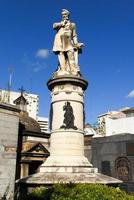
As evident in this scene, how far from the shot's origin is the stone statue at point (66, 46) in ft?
45.3

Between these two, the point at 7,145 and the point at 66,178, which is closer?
the point at 66,178

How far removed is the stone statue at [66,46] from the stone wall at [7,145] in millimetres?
4105

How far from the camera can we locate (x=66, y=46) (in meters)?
14.0

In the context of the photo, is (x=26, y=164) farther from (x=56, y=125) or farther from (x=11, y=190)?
(x=56, y=125)

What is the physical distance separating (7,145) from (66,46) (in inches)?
253

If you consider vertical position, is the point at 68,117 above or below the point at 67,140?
above

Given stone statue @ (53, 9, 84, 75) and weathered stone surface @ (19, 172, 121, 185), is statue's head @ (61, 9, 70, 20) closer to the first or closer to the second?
stone statue @ (53, 9, 84, 75)

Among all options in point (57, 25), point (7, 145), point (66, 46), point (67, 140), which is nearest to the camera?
point (67, 140)

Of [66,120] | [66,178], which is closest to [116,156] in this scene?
[66,120]

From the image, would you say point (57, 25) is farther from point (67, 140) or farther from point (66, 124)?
point (67, 140)

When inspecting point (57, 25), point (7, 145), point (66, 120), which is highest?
point (57, 25)

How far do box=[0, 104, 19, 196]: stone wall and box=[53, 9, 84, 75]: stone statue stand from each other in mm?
4105

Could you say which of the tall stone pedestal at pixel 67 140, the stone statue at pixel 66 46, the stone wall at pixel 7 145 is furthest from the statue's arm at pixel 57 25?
the stone wall at pixel 7 145

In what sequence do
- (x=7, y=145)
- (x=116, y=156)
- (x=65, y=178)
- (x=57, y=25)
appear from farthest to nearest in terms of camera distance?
(x=116, y=156) → (x=7, y=145) → (x=57, y=25) → (x=65, y=178)
